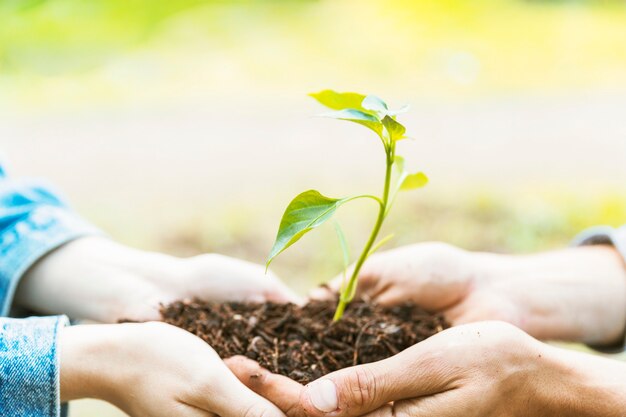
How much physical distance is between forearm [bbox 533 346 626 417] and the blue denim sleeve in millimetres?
769

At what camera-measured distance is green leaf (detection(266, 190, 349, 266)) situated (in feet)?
2.97

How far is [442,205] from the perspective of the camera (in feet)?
8.79

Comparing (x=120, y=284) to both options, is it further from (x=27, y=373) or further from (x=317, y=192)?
(x=317, y=192)

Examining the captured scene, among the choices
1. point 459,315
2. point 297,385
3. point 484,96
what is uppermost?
point 297,385

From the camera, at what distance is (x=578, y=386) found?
1.05 meters

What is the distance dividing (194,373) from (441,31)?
3.60m

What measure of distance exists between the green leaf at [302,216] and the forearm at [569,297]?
50 centimetres

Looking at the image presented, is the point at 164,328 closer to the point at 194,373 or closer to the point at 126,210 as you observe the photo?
the point at 194,373

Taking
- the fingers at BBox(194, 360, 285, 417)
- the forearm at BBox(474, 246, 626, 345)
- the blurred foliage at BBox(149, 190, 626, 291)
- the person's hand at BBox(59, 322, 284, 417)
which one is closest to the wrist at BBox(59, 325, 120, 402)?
the person's hand at BBox(59, 322, 284, 417)

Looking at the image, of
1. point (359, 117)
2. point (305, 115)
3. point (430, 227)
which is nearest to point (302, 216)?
point (359, 117)

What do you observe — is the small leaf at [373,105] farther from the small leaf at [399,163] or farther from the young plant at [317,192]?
the small leaf at [399,163]

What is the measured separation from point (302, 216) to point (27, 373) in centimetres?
39

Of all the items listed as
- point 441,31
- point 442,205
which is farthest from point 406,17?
point 442,205

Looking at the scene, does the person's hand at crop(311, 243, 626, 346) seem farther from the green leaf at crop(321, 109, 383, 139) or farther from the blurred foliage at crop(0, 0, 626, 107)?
the blurred foliage at crop(0, 0, 626, 107)
